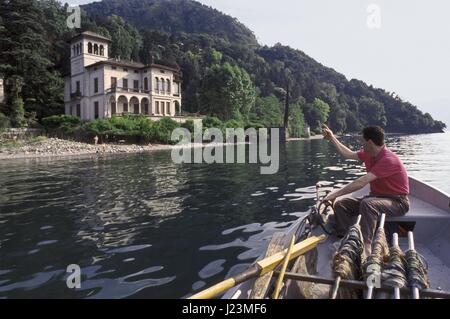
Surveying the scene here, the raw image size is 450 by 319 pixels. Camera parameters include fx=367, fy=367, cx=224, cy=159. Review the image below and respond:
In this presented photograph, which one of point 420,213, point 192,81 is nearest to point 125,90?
point 192,81

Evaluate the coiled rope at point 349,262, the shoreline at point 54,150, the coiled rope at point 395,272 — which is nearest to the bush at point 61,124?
the shoreline at point 54,150

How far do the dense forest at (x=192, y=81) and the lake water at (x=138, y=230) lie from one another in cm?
335

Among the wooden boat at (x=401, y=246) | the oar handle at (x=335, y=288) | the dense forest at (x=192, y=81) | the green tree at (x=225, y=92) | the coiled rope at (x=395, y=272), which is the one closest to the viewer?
the oar handle at (x=335, y=288)

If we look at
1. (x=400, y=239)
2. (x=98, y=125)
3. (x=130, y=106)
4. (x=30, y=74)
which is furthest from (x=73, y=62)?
(x=400, y=239)

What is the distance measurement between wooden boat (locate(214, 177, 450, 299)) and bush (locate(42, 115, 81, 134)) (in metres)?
50.1

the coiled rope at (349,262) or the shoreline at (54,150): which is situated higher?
the shoreline at (54,150)

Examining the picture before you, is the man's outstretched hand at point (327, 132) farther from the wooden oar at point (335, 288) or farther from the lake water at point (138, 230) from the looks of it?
the wooden oar at point (335, 288)

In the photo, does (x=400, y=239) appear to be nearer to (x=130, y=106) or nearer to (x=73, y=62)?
(x=130, y=106)

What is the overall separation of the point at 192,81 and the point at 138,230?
85095mm

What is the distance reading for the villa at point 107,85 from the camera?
2217 inches

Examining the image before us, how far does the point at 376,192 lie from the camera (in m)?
6.34

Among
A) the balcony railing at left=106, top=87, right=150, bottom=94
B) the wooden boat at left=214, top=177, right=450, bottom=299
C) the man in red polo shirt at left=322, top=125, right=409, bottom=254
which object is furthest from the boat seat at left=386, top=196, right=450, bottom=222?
the balcony railing at left=106, top=87, right=150, bottom=94

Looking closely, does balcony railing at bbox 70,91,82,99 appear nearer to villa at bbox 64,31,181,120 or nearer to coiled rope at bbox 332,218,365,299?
villa at bbox 64,31,181,120

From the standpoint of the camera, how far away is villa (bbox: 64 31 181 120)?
185ft
